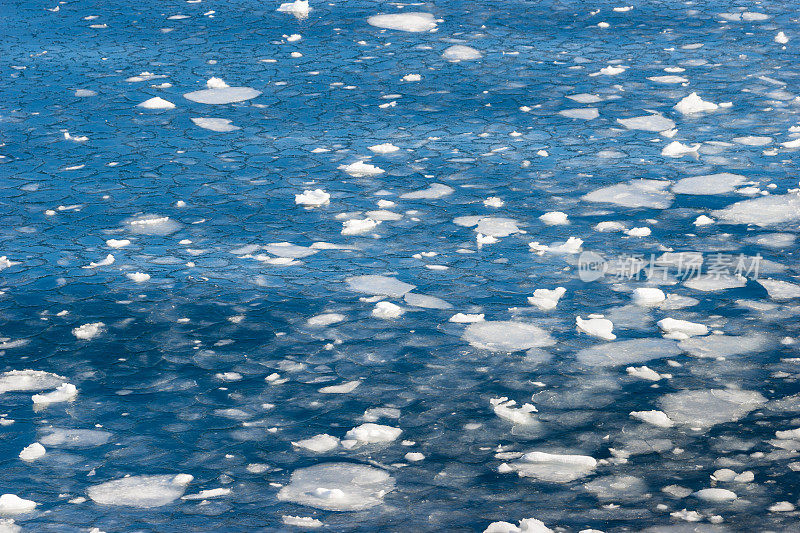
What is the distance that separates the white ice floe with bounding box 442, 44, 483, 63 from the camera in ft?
20.6

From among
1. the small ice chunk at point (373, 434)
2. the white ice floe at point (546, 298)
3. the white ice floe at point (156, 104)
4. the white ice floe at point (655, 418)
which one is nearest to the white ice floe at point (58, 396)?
the small ice chunk at point (373, 434)

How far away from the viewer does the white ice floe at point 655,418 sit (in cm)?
262

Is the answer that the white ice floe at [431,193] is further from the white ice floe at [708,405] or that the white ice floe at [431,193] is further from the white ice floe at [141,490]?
the white ice floe at [141,490]

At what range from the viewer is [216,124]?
17.4ft

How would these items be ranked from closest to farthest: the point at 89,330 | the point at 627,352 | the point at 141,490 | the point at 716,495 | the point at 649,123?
the point at 716,495, the point at 141,490, the point at 627,352, the point at 89,330, the point at 649,123

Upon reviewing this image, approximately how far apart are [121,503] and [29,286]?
1529 mm

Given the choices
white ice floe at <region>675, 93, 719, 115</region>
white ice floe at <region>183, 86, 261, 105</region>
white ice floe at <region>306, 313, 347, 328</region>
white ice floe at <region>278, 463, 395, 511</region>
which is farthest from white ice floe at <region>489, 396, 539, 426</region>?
white ice floe at <region>183, 86, 261, 105</region>

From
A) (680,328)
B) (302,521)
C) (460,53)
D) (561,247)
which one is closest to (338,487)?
(302,521)

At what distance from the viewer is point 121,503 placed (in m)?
2.33

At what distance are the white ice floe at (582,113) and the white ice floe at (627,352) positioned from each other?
2.50 meters

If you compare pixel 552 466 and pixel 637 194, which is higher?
pixel 637 194

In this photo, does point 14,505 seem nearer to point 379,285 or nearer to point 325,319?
point 325,319

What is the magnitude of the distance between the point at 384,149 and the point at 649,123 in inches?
61.5

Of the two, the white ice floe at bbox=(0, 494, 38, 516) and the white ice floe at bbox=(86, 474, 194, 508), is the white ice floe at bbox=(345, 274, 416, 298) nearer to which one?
the white ice floe at bbox=(86, 474, 194, 508)
